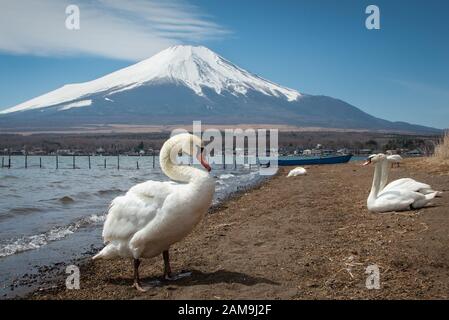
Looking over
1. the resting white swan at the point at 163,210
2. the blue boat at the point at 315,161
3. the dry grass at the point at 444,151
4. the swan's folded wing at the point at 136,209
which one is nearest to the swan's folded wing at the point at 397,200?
the resting white swan at the point at 163,210

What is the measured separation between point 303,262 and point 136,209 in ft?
9.70

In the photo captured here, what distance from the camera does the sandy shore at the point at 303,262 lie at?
23.8ft

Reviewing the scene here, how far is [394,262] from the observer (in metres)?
8.16

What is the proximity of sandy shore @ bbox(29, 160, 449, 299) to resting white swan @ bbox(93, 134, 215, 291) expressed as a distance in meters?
0.69

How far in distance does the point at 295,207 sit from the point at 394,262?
882 centimetres

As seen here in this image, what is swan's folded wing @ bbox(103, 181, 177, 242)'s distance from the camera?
8.18 metres

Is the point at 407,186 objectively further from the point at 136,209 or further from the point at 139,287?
the point at 139,287

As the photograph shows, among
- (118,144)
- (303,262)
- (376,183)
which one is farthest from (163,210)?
(118,144)

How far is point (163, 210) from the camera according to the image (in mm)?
8008

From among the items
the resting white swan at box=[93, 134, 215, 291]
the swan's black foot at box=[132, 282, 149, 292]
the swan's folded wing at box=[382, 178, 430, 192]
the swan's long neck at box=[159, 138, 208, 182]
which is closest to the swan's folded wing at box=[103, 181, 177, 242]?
the resting white swan at box=[93, 134, 215, 291]
